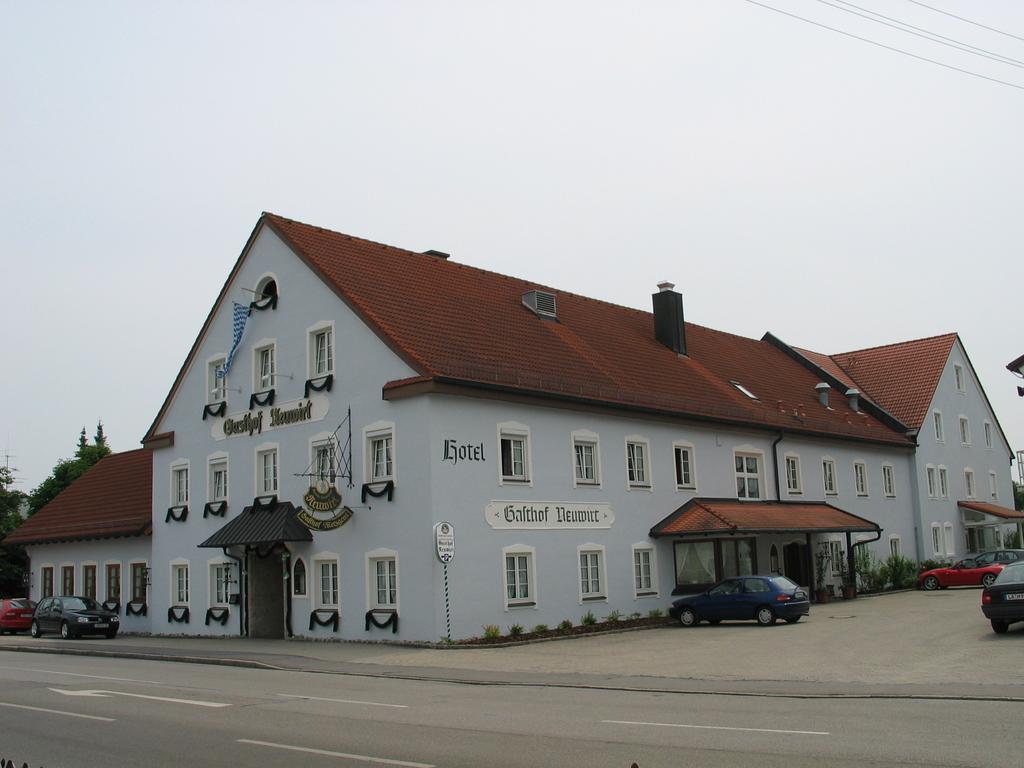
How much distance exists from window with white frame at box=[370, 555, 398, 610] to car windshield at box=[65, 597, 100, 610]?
12393mm

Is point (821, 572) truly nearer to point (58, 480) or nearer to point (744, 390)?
point (744, 390)

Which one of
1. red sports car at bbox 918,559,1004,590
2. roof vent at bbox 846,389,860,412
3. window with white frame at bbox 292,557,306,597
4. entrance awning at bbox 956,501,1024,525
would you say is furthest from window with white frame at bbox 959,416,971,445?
window with white frame at bbox 292,557,306,597

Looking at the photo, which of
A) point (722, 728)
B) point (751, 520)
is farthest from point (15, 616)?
→ point (722, 728)

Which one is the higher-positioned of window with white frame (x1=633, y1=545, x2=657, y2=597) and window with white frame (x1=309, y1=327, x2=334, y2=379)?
window with white frame (x1=309, y1=327, x2=334, y2=379)

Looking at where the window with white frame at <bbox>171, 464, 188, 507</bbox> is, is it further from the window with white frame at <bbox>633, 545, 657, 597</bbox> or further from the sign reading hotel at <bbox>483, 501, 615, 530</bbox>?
the window with white frame at <bbox>633, 545, 657, 597</bbox>

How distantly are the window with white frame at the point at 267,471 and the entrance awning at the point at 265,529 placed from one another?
2.59ft

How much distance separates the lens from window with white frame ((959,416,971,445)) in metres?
51.1

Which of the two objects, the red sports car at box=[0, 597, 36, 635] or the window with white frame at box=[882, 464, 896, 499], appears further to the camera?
the window with white frame at box=[882, 464, 896, 499]

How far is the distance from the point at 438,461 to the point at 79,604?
15.4 metres

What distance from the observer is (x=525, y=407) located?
27.2 metres

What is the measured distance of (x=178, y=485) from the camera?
33781mm

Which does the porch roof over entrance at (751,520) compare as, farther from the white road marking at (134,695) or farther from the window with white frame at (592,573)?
the white road marking at (134,695)

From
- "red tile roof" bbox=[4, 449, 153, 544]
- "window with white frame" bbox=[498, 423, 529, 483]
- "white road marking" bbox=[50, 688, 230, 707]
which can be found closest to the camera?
"white road marking" bbox=[50, 688, 230, 707]

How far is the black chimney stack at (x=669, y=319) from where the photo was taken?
38562 millimetres
